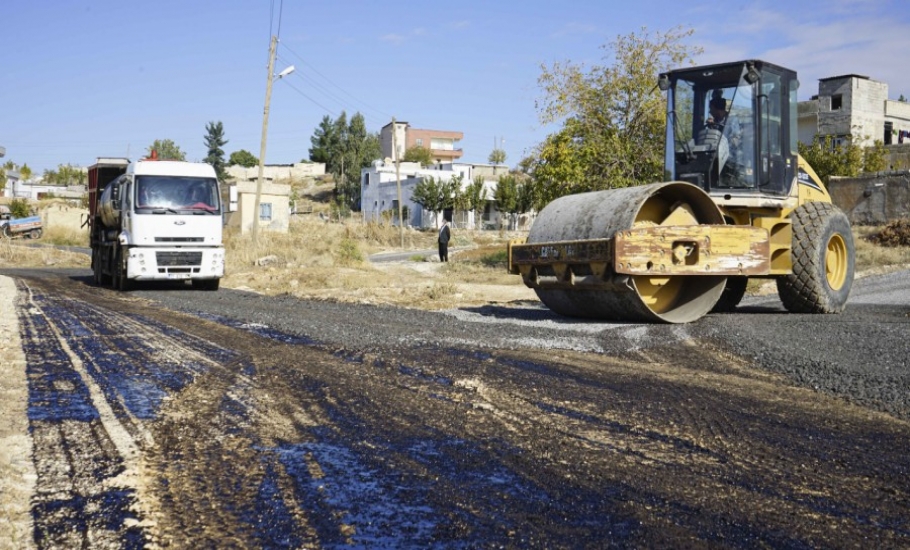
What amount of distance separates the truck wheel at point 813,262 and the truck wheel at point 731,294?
1.14m

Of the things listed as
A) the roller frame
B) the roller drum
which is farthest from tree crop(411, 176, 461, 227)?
the roller frame

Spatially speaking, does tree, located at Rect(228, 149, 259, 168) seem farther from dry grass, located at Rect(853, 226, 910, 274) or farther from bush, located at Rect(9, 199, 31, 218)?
dry grass, located at Rect(853, 226, 910, 274)

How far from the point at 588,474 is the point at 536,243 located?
24.6 feet

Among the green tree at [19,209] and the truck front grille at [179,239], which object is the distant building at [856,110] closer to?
the truck front grille at [179,239]

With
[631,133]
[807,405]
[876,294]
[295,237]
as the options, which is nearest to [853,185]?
[631,133]

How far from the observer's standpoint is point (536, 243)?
11.6 m

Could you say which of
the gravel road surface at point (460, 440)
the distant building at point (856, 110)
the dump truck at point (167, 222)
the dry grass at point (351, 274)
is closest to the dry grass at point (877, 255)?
the dry grass at point (351, 274)

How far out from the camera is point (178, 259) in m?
19.6

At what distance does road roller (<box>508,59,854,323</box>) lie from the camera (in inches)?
421

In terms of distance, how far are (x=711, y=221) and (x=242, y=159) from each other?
5073 inches

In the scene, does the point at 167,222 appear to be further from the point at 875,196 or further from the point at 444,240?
the point at 875,196

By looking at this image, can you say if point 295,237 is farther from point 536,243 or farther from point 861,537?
point 861,537

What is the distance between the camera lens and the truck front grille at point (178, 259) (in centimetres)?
1953

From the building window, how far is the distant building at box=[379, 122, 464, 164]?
66.4 metres
